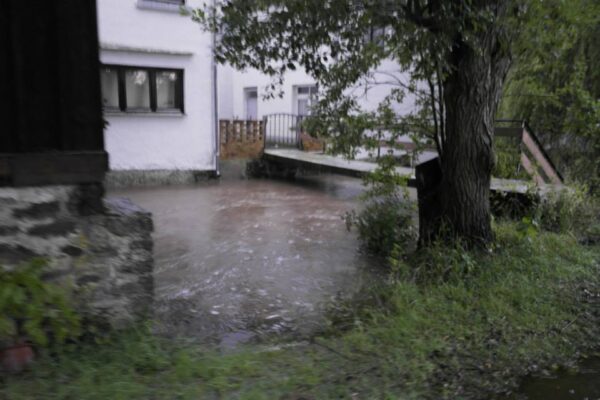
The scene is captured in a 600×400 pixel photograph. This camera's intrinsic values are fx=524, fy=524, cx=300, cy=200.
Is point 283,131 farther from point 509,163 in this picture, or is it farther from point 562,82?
point 509,163

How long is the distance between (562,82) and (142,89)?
31.6ft

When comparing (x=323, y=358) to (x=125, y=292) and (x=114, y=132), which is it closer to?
(x=125, y=292)

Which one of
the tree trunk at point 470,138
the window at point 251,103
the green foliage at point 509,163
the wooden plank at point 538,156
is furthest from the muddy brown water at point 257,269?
the window at point 251,103

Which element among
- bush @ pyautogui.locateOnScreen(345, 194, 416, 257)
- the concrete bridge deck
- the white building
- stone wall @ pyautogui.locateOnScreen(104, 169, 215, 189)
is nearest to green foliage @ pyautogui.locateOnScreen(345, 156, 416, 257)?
bush @ pyautogui.locateOnScreen(345, 194, 416, 257)

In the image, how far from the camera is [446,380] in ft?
11.9

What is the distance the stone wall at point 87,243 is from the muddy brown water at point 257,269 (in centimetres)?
65

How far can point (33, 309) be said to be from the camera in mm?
3277

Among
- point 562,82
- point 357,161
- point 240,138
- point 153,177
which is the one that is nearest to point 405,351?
point 562,82

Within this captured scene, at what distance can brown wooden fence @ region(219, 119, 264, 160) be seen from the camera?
50.2 feet

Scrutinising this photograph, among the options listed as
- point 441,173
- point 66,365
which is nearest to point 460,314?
point 441,173

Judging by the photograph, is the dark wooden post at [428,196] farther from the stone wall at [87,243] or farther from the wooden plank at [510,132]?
the stone wall at [87,243]

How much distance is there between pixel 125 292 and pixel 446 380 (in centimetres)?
241

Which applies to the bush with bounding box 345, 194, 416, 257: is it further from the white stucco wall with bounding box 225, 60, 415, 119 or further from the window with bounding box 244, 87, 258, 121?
the window with bounding box 244, 87, 258, 121

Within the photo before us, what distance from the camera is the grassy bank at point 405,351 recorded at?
318 cm
